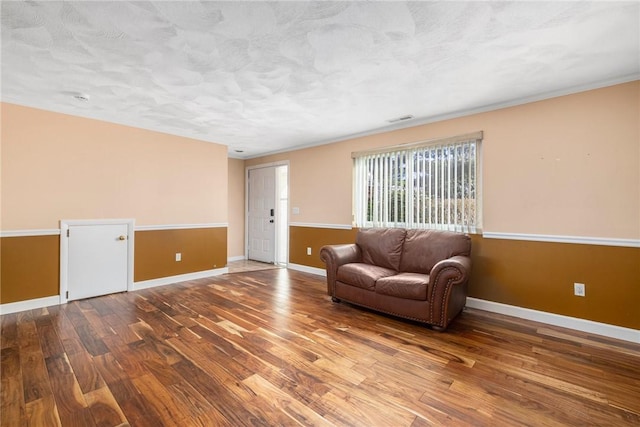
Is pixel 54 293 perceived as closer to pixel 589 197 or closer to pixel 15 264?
pixel 15 264

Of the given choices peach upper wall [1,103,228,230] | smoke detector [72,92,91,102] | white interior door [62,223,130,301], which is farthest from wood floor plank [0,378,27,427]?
smoke detector [72,92,91,102]

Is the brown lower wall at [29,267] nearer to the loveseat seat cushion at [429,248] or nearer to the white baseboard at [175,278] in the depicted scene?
the white baseboard at [175,278]

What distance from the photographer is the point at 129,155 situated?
13.0ft

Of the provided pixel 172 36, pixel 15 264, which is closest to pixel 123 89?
pixel 172 36

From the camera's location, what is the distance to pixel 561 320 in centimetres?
280

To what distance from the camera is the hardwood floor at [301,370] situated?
159 cm

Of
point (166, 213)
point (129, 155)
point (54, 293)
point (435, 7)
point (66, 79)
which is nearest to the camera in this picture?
point (435, 7)

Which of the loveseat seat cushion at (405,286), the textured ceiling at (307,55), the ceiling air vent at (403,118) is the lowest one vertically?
the loveseat seat cushion at (405,286)

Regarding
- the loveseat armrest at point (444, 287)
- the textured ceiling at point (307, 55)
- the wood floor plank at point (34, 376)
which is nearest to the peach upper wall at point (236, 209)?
the textured ceiling at point (307, 55)

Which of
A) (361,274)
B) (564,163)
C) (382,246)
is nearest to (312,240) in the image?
(382,246)

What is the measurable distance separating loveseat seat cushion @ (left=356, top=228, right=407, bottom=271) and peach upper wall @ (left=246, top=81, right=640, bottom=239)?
104 centimetres

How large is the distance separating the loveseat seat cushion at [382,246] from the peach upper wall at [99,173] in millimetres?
2718

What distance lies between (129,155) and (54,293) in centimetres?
195

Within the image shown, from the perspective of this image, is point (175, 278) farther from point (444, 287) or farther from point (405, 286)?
point (444, 287)
